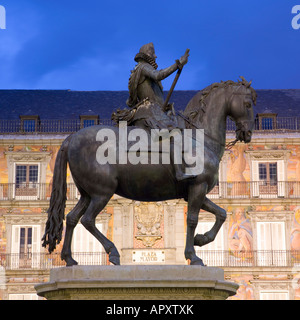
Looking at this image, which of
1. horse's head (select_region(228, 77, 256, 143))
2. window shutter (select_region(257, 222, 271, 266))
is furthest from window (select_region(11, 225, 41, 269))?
horse's head (select_region(228, 77, 256, 143))

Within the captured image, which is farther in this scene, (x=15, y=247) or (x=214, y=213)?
(x=15, y=247)

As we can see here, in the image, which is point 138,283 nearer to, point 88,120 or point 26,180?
point 26,180

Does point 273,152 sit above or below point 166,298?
above

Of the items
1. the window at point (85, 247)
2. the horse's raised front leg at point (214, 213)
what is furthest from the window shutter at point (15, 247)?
the horse's raised front leg at point (214, 213)

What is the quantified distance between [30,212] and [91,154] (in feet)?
100

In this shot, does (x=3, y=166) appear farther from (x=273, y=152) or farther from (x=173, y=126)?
(x=173, y=126)

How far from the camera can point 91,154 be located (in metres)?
9.62

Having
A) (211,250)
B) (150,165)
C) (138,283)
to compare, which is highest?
(150,165)

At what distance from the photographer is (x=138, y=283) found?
8.82m

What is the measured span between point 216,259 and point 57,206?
96.6ft

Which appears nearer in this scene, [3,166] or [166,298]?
[166,298]

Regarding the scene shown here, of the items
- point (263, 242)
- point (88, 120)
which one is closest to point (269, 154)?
point (263, 242)

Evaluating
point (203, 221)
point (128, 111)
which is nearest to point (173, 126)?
point (128, 111)

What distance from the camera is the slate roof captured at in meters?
42.2
